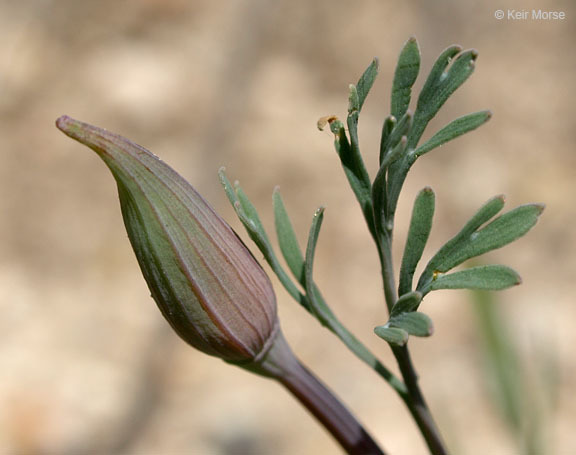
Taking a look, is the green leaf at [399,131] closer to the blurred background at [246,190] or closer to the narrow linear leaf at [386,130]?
the narrow linear leaf at [386,130]

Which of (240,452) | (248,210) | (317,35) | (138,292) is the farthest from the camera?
(317,35)

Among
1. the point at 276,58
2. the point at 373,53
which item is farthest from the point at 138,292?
the point at 373,53

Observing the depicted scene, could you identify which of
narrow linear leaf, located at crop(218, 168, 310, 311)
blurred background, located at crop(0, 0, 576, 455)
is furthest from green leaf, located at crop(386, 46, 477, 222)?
blurred background, located at crop(0, 0, 576, 455)

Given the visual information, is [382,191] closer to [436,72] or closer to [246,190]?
[436,72]

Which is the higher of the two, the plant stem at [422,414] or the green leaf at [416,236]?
the green leaf at [416,236]

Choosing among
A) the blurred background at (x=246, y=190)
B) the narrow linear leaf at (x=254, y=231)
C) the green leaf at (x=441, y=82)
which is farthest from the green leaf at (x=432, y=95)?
the blurred background at (x=246, y=190)

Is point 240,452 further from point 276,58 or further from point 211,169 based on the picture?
point 276,58

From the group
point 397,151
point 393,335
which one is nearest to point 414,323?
point 393,335
